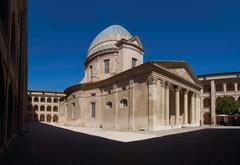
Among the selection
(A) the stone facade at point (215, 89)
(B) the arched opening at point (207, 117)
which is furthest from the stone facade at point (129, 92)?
(B) the arched opening at point (207, 117)

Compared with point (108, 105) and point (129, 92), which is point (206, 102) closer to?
point (108, 105)

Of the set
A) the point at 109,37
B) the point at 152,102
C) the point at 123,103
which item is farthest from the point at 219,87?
the point at 152,102

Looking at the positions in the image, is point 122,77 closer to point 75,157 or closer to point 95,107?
point 95,107

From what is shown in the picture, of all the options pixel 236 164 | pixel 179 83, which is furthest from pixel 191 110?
pixel 236 164

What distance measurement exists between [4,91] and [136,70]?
68.4 ft

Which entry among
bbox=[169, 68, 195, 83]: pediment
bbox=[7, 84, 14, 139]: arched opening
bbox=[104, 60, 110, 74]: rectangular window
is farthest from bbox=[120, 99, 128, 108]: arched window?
bbox=[7, 84, 14, 139]: arched opening

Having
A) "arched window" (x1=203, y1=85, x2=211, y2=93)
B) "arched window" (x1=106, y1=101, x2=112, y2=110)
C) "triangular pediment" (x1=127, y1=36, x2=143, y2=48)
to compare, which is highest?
"triangular pediment" (x1=127, y1=36, x2=143, y2=48)

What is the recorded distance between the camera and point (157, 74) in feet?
90.4

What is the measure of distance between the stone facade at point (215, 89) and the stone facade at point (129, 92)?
76.6 feet

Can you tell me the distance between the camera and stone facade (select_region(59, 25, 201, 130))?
2761 cm

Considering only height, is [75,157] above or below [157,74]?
below

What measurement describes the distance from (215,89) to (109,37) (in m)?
32.7

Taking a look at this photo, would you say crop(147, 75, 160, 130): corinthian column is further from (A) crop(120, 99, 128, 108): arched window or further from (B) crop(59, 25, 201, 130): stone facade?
(A) crop(120, 99, 128, 108): arched window

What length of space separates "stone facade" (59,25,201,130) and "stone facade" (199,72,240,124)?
23363mm
